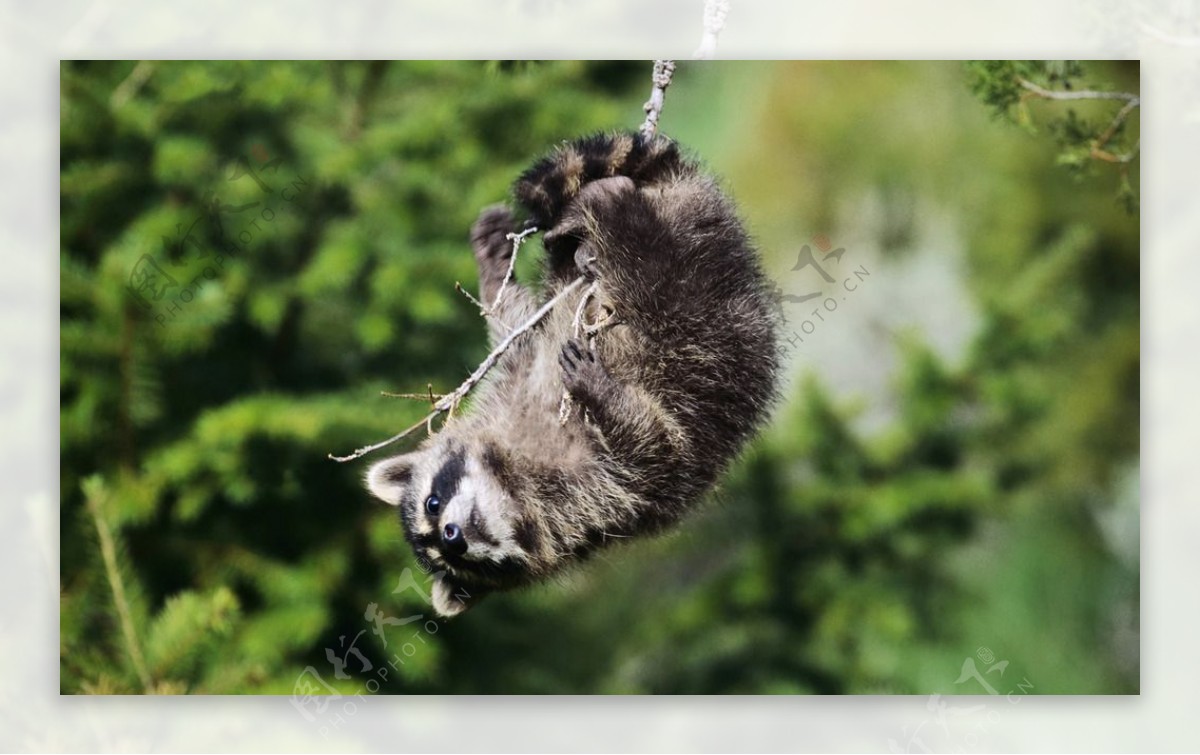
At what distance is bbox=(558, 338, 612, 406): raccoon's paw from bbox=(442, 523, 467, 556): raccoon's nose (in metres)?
0.32

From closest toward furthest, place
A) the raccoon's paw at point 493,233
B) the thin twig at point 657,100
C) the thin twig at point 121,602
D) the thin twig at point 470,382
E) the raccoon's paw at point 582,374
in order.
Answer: the thin twig at point 470,382 → the raccoon's paw at point 582,374 → the thin twig at point 657,100 → the raccoon's paw at point 493,233 → the thin twig at point 121,602

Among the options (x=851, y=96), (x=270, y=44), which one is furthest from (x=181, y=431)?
(x=851, y=96)

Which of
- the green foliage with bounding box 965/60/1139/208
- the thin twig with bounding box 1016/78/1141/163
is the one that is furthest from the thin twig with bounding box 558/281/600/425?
the thin twig with bounding box 1016/78/1141/163

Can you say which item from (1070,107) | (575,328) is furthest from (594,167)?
(1070,107)

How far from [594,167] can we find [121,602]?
5.23ft

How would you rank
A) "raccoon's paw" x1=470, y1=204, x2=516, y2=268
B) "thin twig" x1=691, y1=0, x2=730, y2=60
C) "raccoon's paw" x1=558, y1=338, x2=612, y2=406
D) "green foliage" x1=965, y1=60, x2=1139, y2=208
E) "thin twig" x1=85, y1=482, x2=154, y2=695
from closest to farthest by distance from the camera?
1. "raccoon's paw" x1=558, y1=338, x2=612, y2=406
2. "thin twig" x1=691, y1=0, x2=730, y2=60
3. "raccoon's paw" x1=470, y1=204, x2=516, y2=268
4. "thin twig" x1=85, y1=482, x2=154, y2=695
5. "green foliage" x1=965, y1=60, x2=1139, y2=208

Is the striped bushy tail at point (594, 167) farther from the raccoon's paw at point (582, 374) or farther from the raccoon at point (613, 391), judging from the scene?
the raccoon's paw at point (582, 374)

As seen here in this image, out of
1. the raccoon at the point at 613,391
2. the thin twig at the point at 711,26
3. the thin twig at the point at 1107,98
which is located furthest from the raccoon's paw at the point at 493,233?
the thin twig at the point at 1107,98

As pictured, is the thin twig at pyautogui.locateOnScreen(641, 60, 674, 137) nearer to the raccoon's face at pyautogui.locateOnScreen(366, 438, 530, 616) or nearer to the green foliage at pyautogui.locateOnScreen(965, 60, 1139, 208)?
the raccoon's face at pyautogui.locateOnScreen(366, 438, 530, 616)

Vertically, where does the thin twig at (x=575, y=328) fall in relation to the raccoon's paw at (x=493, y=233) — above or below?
below

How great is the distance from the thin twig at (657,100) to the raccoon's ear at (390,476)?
78 cm

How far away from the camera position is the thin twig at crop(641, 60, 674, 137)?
7.57 feet

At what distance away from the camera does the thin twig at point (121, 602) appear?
115 inches

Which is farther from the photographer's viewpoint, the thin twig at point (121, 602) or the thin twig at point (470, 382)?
the thin twig at point (121, 602)
